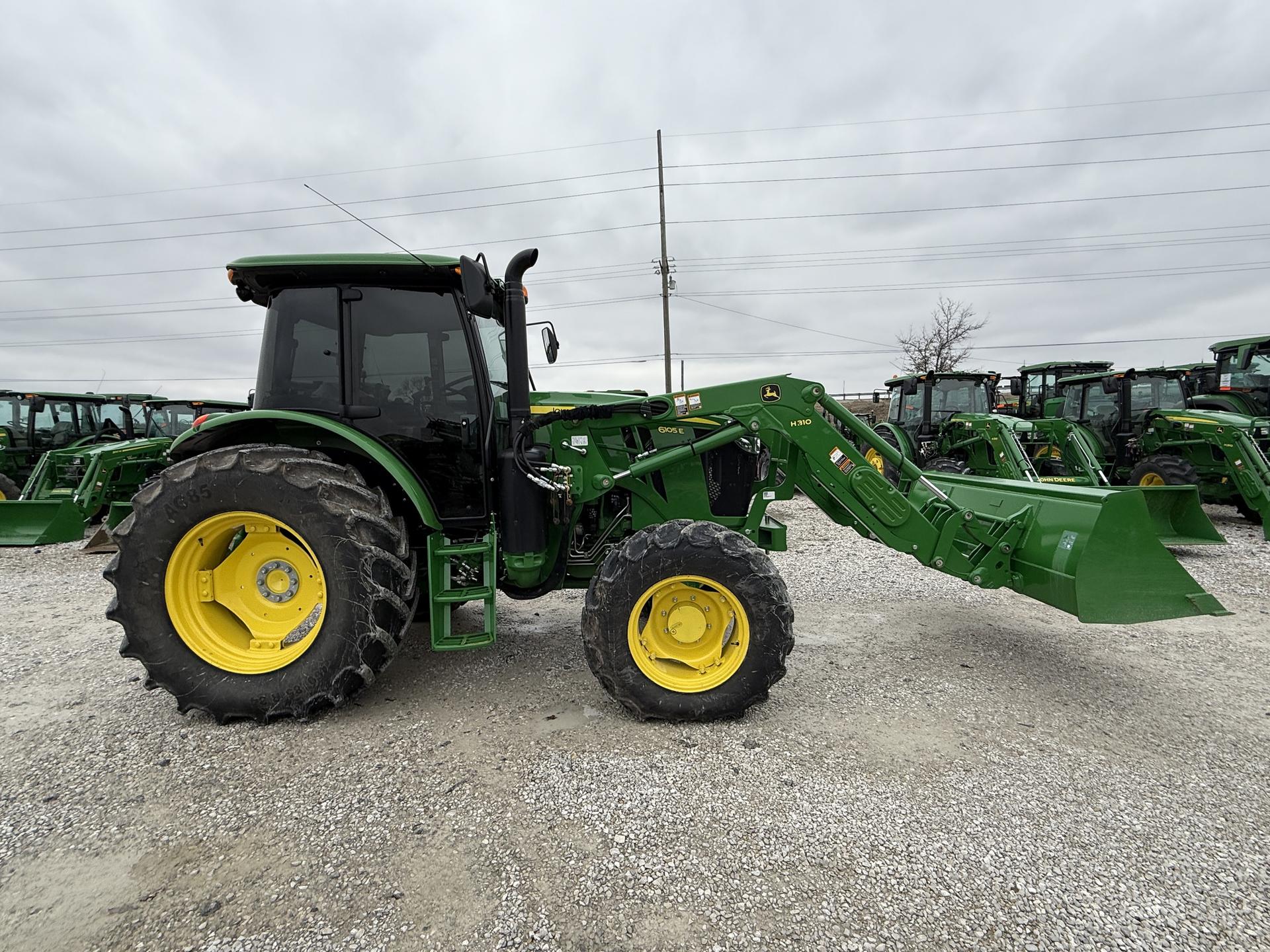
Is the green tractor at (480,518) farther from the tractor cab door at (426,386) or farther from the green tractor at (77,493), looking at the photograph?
the green tractor at (77,493)

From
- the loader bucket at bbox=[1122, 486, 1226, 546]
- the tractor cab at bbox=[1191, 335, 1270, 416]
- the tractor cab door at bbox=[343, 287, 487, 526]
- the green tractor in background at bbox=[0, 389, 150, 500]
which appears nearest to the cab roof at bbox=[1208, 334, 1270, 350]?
the tractor cab at bbox=[1191, 335, 1270, 416]

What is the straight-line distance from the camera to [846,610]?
16.3 ft

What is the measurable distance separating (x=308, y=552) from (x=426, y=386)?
1011mm

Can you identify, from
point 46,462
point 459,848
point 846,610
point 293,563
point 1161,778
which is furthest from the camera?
point 46,462

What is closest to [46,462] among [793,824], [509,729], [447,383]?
[447,383]

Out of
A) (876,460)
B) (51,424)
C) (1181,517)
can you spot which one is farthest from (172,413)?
(1181,517)

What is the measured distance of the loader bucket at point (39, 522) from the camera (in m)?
7.11

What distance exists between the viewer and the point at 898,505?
3.61 m

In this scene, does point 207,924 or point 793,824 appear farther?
point 793,824

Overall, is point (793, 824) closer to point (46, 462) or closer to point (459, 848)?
point (459, 848)

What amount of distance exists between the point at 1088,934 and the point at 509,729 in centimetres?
225

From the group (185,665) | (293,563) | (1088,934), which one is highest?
(293,563)

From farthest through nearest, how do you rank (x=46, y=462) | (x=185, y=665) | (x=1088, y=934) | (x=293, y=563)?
1. (x=46, y=462)
2. (x=293, y=563)
3. (x=185, y=665)
4. (x=1088, y=934)

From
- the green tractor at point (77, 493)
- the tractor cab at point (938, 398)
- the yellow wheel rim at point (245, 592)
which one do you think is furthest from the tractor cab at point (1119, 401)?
the green tractor at point (77, 493)
